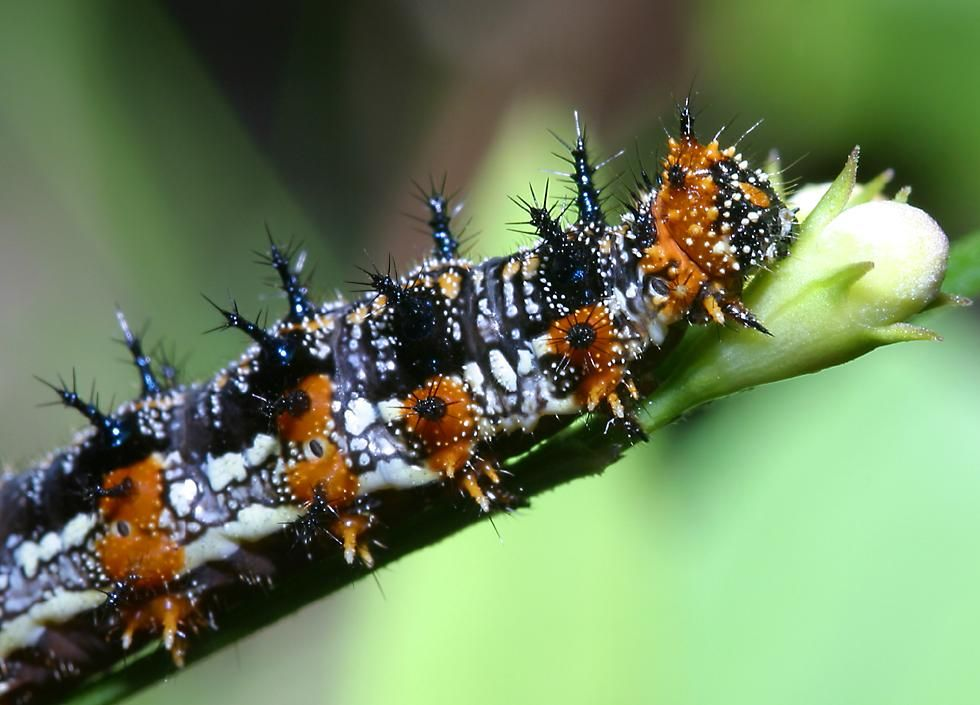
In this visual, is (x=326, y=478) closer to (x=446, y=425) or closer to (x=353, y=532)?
(x=353, y=532)

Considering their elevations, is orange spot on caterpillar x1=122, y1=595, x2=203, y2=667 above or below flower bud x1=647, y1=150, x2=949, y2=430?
above

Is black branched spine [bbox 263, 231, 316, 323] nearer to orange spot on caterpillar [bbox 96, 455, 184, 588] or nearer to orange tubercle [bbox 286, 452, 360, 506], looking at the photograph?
orange tubercle [bbox 286, 452, 360, 506]

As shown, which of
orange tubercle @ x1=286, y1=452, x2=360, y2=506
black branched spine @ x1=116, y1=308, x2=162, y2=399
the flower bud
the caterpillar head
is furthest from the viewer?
black branched spine @ x1=116, y1=308, x2=162, y2=399

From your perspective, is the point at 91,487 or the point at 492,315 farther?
the point at 91,487

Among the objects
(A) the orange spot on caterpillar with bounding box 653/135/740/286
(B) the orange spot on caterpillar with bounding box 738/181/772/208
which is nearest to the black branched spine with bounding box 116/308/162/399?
(A) the orange spot on caterpillar with bounding box 653/135/740/286

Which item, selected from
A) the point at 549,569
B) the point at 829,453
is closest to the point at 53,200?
the point at 549,569

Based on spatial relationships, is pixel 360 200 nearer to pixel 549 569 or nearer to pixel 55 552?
pixel 549 569

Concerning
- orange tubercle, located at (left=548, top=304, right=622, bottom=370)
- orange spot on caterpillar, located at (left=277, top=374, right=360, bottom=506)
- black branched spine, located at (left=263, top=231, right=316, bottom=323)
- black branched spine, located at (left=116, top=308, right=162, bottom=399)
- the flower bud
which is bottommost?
the flower bud
